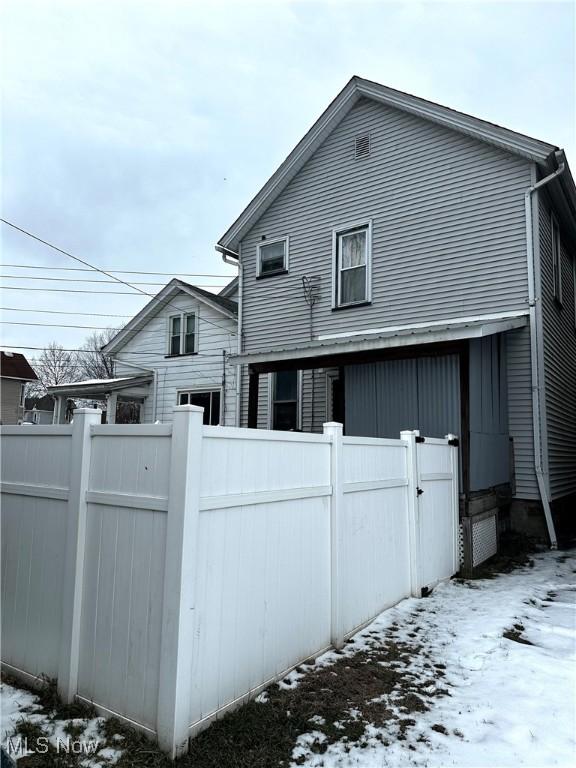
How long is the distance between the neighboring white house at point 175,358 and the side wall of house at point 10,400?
9.74 meters

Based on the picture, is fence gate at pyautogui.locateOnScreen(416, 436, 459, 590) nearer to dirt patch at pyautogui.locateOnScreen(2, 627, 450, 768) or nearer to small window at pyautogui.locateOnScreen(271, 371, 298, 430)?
dirt patch at pyautogui.locateOnScreen(2, 627, 450, 768)

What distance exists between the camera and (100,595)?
293 centimetres

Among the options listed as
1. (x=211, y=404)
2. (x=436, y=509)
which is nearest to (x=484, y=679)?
(x=436, y=509)

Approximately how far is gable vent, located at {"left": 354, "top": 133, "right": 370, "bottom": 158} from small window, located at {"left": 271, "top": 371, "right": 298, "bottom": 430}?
484 cm

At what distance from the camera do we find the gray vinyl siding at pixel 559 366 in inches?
330

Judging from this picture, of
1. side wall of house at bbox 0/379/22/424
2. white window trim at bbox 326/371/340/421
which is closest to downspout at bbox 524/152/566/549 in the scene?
white window trim at bbox 326/371/340/421

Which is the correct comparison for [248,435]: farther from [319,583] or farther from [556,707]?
[556,707]

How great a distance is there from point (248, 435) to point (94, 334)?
46.8m

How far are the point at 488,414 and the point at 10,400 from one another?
22.8 meters

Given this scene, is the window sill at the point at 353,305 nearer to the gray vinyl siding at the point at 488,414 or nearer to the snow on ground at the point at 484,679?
the gray vinyl siding at the point at 488,414

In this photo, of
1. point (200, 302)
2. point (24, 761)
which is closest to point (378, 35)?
point (200, 302)

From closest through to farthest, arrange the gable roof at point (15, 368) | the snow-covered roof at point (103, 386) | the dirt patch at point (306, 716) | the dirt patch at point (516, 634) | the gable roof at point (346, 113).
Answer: the dirt patch at point (306, 716), the dirt patch at point (516, 634), the gable roof at point (346, 113), the snow-covered roof at point (103, 386), the gable roof at point (15, 368)

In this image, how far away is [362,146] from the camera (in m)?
10.3

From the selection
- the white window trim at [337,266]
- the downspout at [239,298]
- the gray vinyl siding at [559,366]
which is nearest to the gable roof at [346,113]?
the downspout at [239,298]
